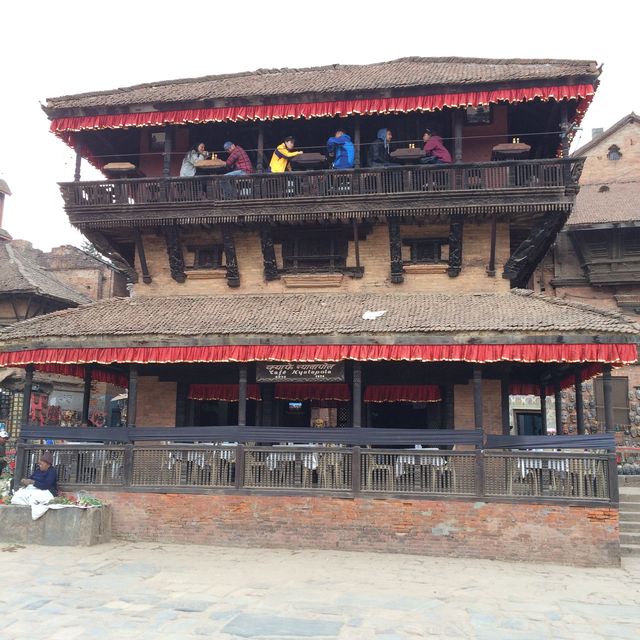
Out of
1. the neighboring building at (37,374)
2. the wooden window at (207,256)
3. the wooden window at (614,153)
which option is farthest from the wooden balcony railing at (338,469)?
the wooden window at (614,153)

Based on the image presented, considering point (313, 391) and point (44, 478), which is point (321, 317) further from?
point (44, 478)

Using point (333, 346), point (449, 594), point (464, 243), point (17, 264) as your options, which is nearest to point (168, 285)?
point (333, 346)

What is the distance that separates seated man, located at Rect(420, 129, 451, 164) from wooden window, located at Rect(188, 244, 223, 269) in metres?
5.62

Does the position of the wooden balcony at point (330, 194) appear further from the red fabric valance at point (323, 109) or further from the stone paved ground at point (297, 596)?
the stone paved ground at point (297, 596)

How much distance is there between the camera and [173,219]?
15.1 m

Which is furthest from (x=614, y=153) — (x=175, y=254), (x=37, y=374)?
(x=37, y=374)

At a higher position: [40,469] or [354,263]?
[354,263]

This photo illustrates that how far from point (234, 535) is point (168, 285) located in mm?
7029

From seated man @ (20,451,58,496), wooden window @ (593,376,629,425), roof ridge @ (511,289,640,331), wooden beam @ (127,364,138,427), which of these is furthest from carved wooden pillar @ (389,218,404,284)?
wooden window @ (593,376,629,425)

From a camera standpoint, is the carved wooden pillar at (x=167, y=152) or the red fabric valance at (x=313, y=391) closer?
the red fabric valance at (x=313, y=391)

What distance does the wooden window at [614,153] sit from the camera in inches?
1013

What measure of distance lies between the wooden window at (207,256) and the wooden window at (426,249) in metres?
4.79

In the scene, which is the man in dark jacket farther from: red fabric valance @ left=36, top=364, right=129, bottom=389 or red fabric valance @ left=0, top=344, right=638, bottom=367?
red fabric valance @ left=36, top=364, right=129, bottom=389

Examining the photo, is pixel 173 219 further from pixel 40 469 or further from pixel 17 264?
pixel 17 264
